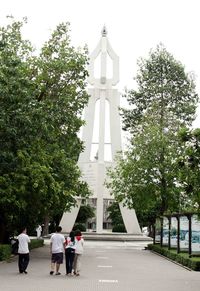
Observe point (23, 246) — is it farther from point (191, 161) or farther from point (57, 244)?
point (191, 161)

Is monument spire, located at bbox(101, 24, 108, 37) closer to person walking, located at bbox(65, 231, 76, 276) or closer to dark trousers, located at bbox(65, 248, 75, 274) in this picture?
person walking, located at bbox(65, 231, 76, 276)

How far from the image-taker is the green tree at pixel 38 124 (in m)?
20.4

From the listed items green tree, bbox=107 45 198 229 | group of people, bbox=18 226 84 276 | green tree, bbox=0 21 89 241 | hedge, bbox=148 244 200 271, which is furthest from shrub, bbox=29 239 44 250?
group of people, bbox=18 226 84 276

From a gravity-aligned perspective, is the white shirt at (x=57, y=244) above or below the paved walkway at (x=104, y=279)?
above

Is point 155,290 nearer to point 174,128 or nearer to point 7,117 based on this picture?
point 7,117

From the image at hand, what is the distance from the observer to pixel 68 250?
16062 mm

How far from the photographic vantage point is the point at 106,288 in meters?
13.4

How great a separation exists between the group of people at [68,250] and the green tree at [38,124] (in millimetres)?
4904

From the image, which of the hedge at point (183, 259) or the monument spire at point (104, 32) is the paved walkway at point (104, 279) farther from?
the monument spire at point (104, 32)

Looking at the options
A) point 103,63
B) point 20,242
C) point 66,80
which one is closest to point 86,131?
point 103,63

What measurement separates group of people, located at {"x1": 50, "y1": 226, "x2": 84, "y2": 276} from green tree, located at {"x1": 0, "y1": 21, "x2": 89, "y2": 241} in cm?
490

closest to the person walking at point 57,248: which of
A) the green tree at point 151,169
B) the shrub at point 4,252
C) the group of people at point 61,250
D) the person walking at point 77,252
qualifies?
the group of people at point 61,250

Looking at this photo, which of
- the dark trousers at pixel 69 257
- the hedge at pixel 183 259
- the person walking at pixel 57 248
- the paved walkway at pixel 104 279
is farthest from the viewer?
the hedge at pixel 183 259

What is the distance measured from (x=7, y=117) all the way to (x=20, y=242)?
5.82 m
